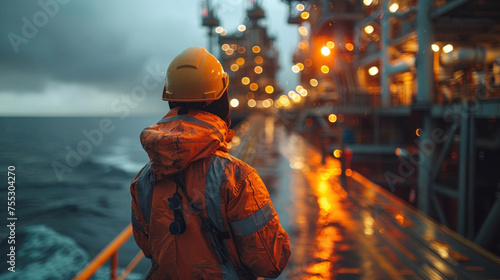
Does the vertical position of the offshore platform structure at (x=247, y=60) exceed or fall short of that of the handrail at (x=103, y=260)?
it exceeds it

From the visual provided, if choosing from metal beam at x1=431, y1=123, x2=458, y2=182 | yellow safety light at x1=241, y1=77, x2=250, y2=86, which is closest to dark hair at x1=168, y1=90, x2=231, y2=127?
metal beam at x1=431, y1=123, x2=458, y2=182

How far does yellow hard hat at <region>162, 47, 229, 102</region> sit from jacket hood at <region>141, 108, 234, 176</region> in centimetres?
10

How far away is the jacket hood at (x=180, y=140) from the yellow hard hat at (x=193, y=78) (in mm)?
99

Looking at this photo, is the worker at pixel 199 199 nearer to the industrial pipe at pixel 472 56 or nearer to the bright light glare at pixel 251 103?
the industrial pipe at pixel 472 56

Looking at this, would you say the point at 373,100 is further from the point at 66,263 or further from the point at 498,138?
the point at 66,263

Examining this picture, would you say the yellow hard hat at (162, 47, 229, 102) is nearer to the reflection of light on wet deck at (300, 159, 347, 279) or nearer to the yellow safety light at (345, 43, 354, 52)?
the reflection of light on wet deck at (300, 159, 347, 279)

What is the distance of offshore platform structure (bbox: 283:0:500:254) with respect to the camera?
36.0 ft

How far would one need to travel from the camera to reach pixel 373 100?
25.8m

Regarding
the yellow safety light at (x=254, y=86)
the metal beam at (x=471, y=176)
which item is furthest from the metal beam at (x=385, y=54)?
the yellow safety light at (x=254, y=86)

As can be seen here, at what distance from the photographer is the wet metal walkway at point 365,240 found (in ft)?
14.9

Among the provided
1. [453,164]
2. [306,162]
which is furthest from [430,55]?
[306,162]

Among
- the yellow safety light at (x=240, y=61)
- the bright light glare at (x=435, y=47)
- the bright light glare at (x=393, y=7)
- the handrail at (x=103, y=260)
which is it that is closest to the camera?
the handrail at (x=103, y=260)

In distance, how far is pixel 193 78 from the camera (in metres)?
1.70

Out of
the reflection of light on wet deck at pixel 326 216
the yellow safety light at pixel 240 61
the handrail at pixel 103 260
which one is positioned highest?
the yellow safety light at pixel 240 61
